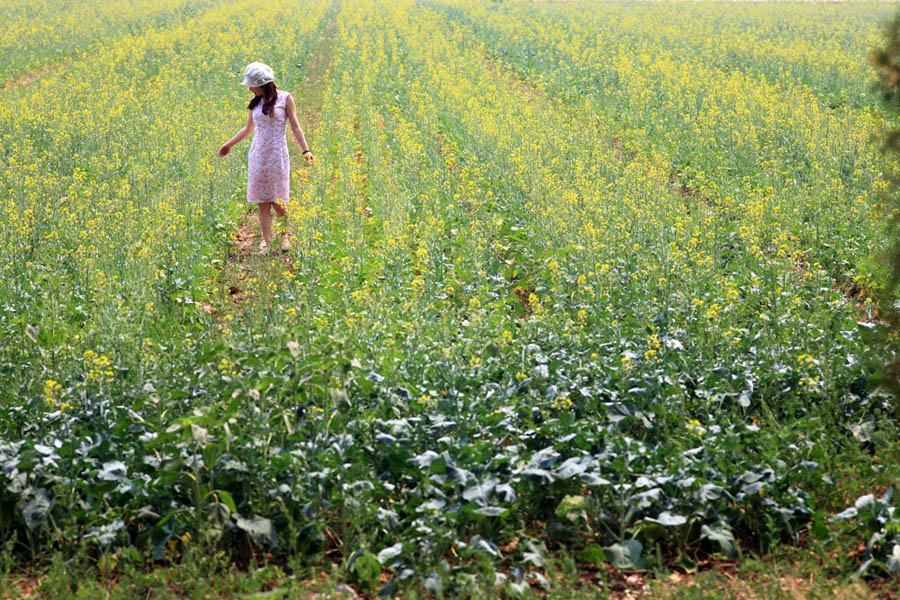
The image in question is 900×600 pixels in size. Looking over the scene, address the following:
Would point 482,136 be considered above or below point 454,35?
below

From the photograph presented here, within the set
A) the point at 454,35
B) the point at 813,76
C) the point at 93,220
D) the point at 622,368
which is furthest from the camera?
the point at 454,35

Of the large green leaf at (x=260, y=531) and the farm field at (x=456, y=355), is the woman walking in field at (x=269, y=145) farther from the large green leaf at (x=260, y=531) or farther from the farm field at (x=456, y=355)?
the large green leaf at (x=260, y=531)

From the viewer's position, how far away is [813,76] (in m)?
20.4

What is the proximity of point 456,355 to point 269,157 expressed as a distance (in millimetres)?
4882

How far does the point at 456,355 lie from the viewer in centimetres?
566

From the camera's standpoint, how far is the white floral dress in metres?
9.56

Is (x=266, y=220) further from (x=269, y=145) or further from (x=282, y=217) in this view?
(x=269, y=145)

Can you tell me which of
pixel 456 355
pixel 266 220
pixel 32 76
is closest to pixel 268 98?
pixel 266 220

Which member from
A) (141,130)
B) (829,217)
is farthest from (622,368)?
(141,130)

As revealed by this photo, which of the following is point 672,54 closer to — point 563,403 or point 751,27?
point 751,27

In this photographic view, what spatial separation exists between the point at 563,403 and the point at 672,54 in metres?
23.0

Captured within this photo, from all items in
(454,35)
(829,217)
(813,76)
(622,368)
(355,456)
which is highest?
(454,35)

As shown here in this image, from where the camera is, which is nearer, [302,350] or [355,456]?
[355,456]

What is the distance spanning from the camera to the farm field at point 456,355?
4.60 meters
